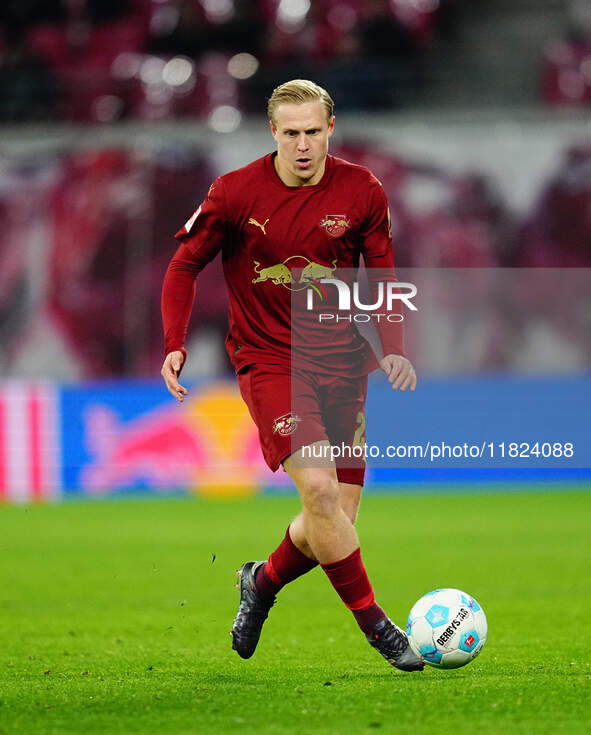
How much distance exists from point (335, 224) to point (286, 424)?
804 millimetres

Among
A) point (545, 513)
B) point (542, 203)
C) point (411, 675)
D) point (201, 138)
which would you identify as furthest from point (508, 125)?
point (411, 675)

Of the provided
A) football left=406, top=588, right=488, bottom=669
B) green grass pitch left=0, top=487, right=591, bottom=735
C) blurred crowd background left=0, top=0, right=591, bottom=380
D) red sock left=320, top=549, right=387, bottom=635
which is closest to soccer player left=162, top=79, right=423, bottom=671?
red sock left=320, top=549, right=387, bottom=635

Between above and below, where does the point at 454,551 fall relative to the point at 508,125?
below

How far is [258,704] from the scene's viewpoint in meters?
4.24

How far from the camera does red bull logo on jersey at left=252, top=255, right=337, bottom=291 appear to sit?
4945mm

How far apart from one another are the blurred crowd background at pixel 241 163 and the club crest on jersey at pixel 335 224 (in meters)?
8.75

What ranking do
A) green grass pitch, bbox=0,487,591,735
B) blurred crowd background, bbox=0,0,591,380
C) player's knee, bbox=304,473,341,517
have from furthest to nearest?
blurred crowd background, bbox=0,0,591,380 → player's knee, bbox=304,473,341,517 → green grass pitch, bbox=0,487,591,735

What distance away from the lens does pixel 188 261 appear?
16.6 ft

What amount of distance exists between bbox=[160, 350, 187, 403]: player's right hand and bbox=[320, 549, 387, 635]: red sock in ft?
2.78

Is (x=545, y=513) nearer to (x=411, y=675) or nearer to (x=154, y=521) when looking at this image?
(x=154, y=521)

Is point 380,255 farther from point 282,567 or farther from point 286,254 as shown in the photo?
point 282,567

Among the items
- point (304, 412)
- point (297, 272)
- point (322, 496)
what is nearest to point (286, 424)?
point (304, 412)

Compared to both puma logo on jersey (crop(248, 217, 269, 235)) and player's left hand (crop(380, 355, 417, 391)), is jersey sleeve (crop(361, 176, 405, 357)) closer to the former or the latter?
player's left hand (crop(380, 355, 417, 391))

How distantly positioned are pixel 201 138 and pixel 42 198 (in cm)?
200
